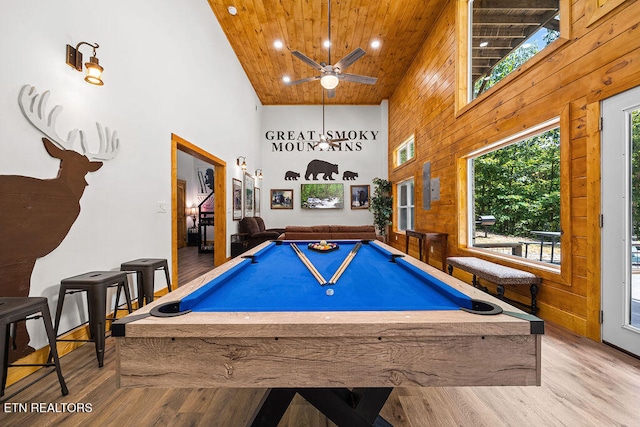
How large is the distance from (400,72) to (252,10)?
3.70 m

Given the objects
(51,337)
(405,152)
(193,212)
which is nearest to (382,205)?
(405,152)

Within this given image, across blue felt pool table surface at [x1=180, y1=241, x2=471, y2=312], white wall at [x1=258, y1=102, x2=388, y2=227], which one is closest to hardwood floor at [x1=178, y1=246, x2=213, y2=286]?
white wall at [x1=258, y1=102, x2=388, y2=227]

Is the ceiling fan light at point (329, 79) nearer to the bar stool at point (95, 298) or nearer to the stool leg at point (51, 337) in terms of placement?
the bar stool at point (95, 298)

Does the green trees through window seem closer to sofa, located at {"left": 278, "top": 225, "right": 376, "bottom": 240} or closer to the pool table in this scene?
sofa, located at {"left": 278, "top": 225, "right": 376, "bottom": 240}

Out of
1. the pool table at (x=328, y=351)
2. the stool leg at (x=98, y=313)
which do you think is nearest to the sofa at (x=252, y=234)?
the stool leg at (x=98, y=313)

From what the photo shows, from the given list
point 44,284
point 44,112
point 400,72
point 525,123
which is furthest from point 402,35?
point 44,284

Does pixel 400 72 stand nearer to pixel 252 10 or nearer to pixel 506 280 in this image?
pixel 252 10

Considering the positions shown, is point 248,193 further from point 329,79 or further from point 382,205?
point 329,79

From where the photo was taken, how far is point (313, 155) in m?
8.61

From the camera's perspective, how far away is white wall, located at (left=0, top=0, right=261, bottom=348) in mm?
1728

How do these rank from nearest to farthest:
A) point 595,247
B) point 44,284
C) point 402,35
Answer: point 44,284 < point 595,247 < point 402,35

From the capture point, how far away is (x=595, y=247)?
2.15 m

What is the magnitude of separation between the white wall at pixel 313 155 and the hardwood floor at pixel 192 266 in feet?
8.65

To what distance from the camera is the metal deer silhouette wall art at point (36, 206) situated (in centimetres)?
163
